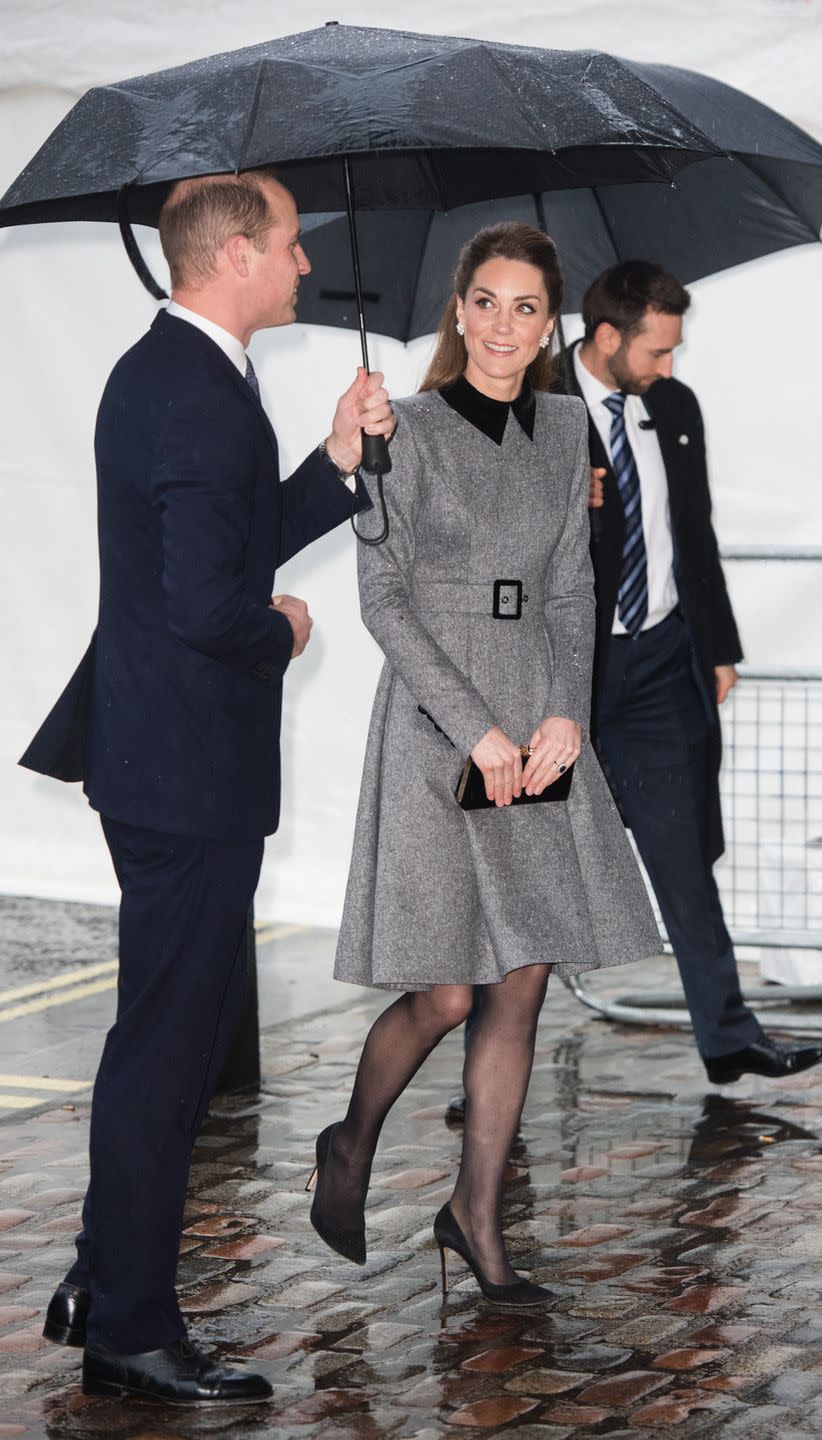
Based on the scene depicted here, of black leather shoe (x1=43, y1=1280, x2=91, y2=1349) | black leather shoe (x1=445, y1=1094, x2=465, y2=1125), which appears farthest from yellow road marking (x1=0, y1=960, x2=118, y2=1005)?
black leather shoe (x1=43, y1=1280, x2=91, y2=1349)

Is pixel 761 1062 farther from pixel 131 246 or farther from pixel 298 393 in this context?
pixel 298 393

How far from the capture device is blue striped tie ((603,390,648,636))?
535 cm

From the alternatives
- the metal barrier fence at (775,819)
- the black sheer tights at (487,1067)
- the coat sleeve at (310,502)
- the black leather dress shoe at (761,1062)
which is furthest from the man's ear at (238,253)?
the metal barrier fence at (775,819)

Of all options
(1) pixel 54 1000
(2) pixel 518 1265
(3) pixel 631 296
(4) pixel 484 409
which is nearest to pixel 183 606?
(4) pixel 484 409

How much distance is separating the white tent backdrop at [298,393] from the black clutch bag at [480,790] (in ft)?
10.8

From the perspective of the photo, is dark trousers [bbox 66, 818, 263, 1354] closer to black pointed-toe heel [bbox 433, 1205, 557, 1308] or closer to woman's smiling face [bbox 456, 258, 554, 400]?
black pointed-toe heel [bbox 433, 1205, 557, 1308]

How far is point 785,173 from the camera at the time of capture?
513cm

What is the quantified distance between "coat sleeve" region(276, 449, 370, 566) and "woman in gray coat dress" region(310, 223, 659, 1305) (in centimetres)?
24

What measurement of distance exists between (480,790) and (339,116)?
120 cm

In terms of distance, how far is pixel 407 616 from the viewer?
12.9 ft

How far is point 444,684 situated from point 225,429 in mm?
728

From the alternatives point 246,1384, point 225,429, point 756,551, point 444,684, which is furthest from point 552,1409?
point 756,551

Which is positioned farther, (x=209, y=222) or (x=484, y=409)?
(x=484, y=409)

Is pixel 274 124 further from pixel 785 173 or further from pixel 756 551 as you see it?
pixel 756 551
